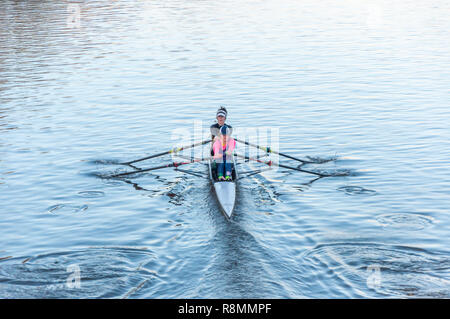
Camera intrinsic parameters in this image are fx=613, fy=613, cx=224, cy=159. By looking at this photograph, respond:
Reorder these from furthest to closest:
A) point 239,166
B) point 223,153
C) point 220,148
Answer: point 239,166
point 220,148
point 223,153

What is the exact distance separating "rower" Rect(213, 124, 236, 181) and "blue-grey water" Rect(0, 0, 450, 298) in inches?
40.1

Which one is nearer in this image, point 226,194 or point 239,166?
point 226,194

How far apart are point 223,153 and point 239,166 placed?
13.0 feet

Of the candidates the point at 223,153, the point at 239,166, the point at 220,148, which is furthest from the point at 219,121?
the point at 239,166

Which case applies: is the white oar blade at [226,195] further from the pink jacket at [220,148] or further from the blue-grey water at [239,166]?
the pink jacket at [220,148]

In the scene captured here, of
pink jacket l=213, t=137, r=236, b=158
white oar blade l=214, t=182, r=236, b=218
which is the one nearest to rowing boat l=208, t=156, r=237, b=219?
white oar blade l=214, t=182, r=236, b=218

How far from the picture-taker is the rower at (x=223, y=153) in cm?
2231

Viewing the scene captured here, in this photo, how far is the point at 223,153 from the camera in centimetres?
2270

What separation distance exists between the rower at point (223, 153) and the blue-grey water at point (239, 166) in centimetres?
102

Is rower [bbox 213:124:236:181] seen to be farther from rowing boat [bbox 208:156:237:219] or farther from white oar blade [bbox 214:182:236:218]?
white oar blade [bbox 214:182:236:218]

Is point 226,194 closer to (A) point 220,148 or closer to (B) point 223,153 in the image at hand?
A: (B) point 223,153

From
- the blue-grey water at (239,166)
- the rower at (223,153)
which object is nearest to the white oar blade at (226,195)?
the blue-grey water at (239,166)
